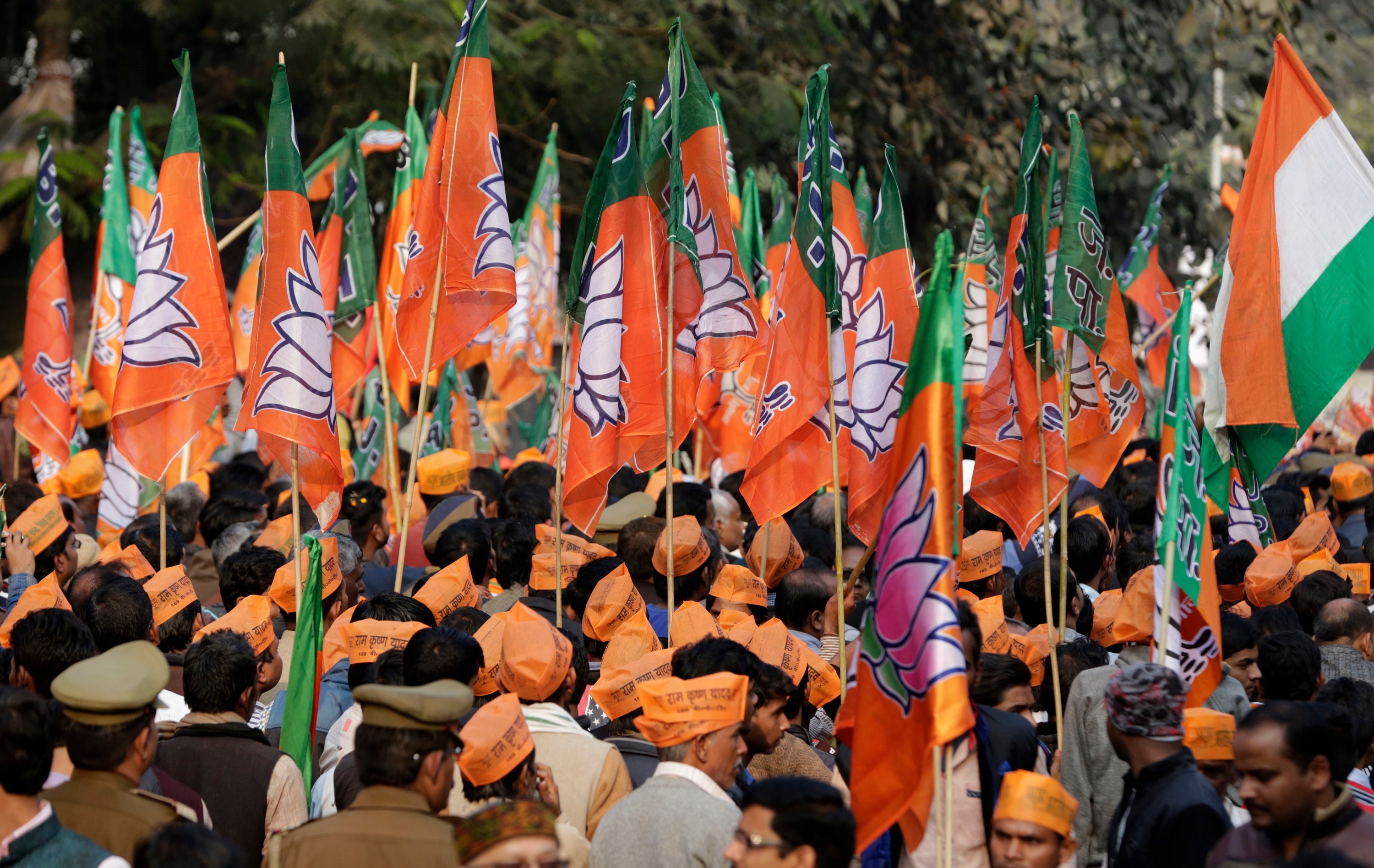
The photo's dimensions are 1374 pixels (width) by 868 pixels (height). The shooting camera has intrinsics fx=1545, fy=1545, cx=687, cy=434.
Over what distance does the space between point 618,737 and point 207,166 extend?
40.1ft

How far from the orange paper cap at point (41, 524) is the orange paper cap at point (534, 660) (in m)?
3.43

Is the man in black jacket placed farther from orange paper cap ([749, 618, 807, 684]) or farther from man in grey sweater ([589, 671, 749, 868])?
orange paper cap ([749, 618, 807, 684])

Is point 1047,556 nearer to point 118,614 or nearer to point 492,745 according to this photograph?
point 492,745

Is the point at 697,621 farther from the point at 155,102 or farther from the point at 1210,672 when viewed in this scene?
the point at 155,102

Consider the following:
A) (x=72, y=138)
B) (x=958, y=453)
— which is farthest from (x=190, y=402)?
(x=72, y=138)

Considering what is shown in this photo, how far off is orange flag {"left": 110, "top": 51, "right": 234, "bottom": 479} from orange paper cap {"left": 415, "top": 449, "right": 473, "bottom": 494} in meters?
1.71

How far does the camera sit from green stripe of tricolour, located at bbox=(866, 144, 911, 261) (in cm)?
717

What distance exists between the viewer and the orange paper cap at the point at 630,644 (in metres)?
5.13

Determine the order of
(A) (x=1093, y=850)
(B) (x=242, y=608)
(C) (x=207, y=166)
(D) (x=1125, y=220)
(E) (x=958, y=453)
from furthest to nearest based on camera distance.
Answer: (D) (x=1125, y=220) < (C) (x=207, y=166) < (B) (x=242, y=608) < (A) (x=1093, y=850) < (E) (x=958, y=453)

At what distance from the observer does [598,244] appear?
21.8ft

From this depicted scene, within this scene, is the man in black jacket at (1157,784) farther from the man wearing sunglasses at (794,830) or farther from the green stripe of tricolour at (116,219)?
the green stripe of tricolour at (116,219)

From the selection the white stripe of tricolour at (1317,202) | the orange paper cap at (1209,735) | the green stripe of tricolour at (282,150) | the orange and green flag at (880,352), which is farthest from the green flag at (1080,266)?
Result: the green stripe of tricolour at (282,150)

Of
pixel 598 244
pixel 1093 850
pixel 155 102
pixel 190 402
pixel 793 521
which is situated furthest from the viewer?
pixel 155 102

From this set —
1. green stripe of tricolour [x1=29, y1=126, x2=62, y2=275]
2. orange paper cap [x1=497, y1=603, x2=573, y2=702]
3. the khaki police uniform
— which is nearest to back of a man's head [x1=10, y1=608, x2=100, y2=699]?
the khaki police uniform
